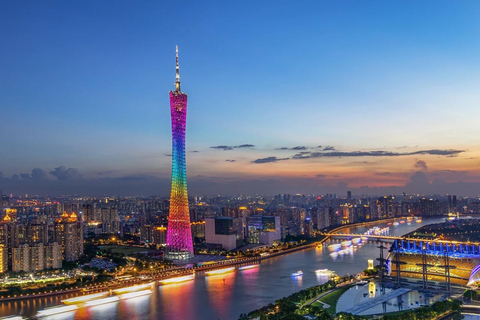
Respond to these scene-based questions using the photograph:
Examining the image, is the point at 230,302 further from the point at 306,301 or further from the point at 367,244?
the point at 367,244

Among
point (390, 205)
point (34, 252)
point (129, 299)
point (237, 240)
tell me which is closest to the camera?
point (129, 299)

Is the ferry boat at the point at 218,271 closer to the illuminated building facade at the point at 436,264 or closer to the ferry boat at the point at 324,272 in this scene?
the ferry boat at the point at 324,272

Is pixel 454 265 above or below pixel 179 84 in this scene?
below

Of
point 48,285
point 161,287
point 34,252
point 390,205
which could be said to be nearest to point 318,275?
point 161,287

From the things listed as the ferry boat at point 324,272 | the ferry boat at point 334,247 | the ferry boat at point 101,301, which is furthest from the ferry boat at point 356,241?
the ferry boat at point 101,301

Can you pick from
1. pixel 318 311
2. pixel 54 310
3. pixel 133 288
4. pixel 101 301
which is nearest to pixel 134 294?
pixel 133 288

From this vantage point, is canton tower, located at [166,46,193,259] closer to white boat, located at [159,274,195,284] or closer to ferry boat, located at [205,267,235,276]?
ferry boat, located at [205,267,235,276]

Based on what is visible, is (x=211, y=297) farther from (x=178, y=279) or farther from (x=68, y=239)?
(x=68, y=239)

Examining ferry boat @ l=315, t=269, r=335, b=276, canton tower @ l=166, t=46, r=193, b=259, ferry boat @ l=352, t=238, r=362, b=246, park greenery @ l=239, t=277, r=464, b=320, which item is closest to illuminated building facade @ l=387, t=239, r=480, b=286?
park greenery @ l=239, t=277, r=464, b=320
